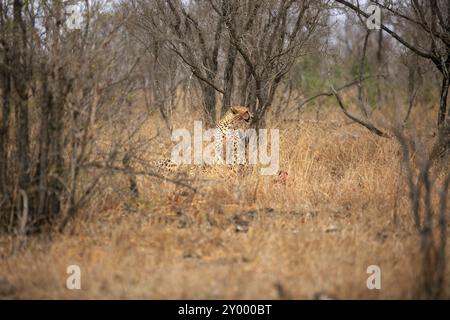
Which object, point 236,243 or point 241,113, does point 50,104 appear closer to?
point 236,243

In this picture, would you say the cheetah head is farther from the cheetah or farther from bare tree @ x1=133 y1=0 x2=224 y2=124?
bare tree @ x1=133 y1=0 x2=224 y2=124

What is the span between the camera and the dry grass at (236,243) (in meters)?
3.58

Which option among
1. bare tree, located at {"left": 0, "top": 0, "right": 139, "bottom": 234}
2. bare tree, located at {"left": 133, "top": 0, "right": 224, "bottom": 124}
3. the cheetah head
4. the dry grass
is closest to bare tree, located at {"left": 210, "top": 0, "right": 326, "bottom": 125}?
the cheetah head

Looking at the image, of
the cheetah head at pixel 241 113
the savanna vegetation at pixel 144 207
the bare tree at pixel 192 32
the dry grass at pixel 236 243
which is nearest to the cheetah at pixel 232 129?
the cheetah head at pixel 241 113

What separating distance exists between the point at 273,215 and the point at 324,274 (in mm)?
1404

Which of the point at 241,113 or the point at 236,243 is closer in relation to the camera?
the point at 236,243

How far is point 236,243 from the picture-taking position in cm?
430

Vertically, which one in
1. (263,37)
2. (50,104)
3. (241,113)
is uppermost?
(263,37)

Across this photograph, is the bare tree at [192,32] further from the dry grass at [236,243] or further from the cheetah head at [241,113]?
the dry grass at [236,243]

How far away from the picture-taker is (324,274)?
3697 mm

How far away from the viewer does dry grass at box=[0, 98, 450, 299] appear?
3.58 m

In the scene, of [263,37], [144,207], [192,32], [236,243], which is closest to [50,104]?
[144,207]

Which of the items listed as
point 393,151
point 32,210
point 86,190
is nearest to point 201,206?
point 86,190
